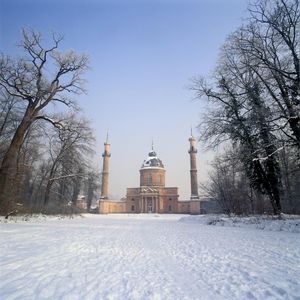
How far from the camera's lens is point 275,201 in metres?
20.8

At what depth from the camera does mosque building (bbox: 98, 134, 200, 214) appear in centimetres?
7350

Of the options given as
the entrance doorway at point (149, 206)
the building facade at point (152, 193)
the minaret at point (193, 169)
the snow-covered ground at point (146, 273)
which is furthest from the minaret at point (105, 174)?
the snow-covered ground at point (146, 273)

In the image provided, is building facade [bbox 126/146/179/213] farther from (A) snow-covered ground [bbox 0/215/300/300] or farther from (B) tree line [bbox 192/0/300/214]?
(A) snow-covered ground [bbox 0/215/300/300]

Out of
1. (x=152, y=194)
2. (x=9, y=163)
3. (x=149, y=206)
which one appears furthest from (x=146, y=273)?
(x=149, y=206)

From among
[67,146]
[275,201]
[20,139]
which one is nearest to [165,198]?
[67,146]

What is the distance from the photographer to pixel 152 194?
7612cm

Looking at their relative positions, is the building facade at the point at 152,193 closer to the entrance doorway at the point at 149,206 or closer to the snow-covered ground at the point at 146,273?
the entrance doorway at the point at 149,206

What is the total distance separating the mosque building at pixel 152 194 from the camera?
241 ft

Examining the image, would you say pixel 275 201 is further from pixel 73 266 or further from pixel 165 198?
pixel 165 198

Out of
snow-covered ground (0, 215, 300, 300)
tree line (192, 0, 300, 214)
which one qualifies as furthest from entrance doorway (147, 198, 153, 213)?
snow-covered ground (0, 215, 300, 300)

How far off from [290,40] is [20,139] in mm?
16302

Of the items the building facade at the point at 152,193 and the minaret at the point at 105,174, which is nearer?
the minaret at the point at 105,174

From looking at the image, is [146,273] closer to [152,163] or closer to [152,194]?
[152,194]

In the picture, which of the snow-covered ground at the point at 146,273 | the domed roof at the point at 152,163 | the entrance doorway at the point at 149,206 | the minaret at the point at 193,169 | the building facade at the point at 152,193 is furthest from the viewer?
the domed roof at the point at 152,163
